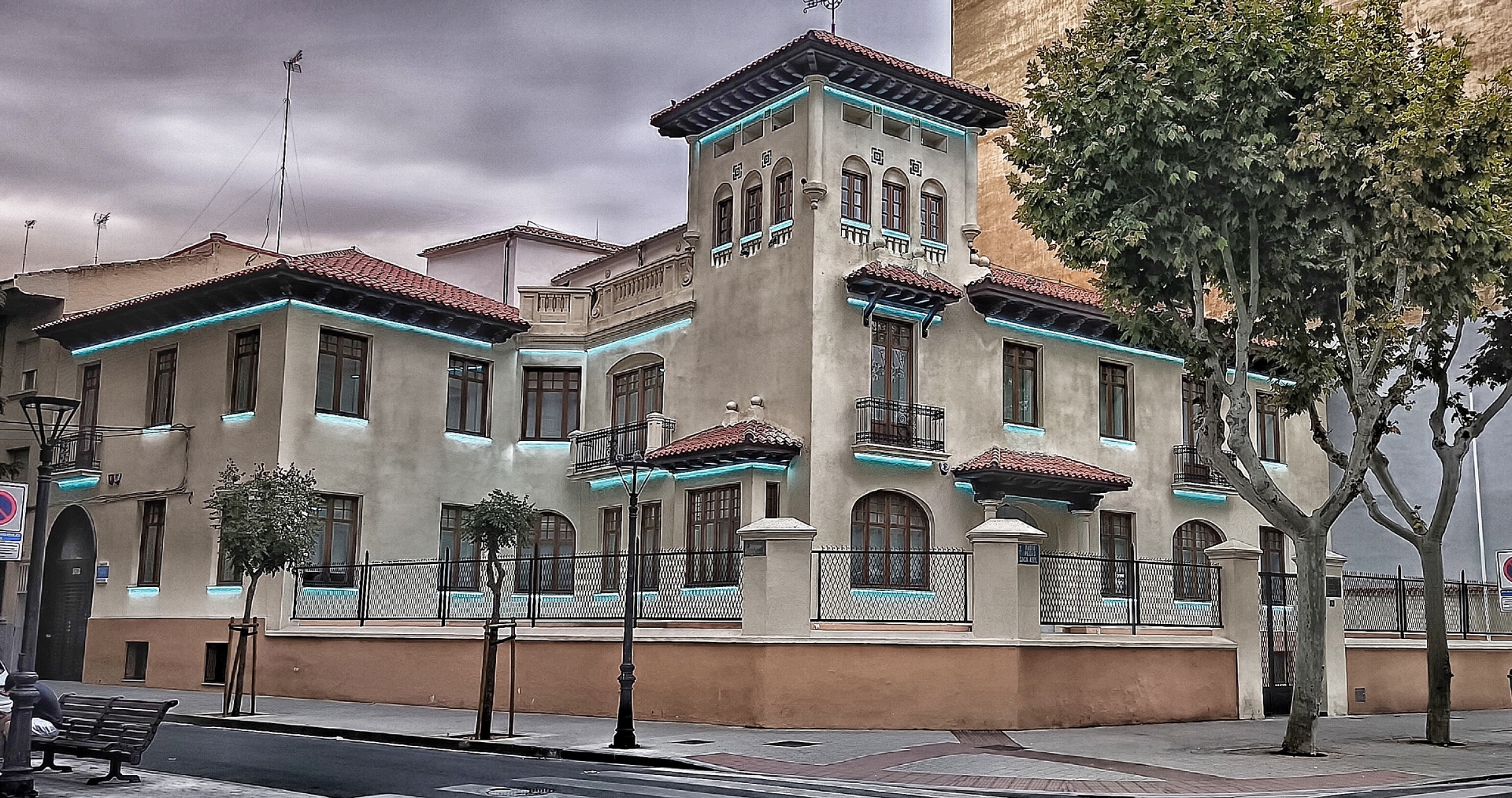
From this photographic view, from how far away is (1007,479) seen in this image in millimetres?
28844

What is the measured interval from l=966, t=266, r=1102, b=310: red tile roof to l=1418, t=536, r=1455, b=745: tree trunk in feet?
32.7

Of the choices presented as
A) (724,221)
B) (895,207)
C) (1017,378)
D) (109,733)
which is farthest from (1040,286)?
(109,733)

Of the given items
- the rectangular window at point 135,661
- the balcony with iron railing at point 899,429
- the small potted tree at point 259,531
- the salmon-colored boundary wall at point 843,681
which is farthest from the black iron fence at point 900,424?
the rectangular window at point 135,661

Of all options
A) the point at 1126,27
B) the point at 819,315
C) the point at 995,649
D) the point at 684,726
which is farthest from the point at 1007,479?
the point at 1126,27

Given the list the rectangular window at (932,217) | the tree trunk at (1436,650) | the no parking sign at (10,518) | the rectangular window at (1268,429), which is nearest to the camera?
the no parking sign at (10,518)

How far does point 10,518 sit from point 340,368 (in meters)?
16.9

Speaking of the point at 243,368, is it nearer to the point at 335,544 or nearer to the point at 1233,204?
the point at 335,544

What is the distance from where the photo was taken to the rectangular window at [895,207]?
96.4ft

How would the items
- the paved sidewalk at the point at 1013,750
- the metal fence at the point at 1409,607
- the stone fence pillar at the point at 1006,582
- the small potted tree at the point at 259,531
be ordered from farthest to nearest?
the metal fence at the point at 1409,607 → the small potted tree at the point at 259,531 → the stone fence pillar at the point at 1006,582 → the paved sidewalk at the point at 1013,750

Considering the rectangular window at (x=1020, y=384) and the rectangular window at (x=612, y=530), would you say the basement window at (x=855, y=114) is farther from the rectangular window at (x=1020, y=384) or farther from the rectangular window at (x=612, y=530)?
the rectangular window at (x=612, y=530)

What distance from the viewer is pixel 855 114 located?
29219mm

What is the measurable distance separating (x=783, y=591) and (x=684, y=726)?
2624 mm

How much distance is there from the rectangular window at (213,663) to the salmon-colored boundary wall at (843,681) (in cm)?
426

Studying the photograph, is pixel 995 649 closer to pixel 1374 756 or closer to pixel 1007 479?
pixel 1374 756
